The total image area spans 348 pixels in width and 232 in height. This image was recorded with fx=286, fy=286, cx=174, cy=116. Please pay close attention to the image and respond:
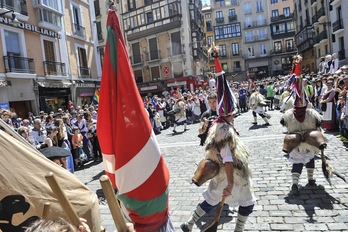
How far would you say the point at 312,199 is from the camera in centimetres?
470

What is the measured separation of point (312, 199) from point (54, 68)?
19489 millimetres

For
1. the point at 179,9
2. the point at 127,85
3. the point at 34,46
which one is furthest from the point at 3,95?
the point at 179,9

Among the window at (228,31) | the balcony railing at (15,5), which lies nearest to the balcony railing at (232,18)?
the window at (228,31)

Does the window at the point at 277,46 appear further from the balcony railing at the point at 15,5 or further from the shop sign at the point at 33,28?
the balcony railing at the point at 15,5

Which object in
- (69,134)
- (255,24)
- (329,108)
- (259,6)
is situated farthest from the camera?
(255,24)

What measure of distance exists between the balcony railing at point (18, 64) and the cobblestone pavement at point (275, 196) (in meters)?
11.3

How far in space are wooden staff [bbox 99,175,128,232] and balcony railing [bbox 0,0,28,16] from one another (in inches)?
725

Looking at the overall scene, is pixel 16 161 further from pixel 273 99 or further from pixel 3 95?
pixel 273 99

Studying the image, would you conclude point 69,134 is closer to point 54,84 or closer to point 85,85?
point 54,84

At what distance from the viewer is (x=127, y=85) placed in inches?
97.3

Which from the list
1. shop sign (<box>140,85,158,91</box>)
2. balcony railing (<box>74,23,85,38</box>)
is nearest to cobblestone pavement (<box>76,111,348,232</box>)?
balcony railing (<box>74,23,85,38</box>)

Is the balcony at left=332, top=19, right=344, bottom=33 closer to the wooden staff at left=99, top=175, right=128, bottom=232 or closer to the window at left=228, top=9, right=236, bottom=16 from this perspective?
the wooden staff at left=99, top=175, right=128, bottom=232

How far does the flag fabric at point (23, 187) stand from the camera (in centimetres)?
191

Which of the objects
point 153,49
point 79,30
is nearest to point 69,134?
point 79,30
